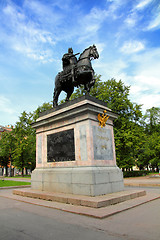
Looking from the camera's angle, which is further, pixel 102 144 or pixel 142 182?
pixel 142 182

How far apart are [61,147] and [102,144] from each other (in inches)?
92.1

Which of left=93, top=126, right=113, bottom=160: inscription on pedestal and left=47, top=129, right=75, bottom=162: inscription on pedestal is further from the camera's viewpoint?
left=47, top=129, right=75, bottom=162: inscription on pedestal

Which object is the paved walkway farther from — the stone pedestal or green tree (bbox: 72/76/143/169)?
the stone pedestal

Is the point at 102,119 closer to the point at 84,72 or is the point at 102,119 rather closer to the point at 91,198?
the point at 84,72

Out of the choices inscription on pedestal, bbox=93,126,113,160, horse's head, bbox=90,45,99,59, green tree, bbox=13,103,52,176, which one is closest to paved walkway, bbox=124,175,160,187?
inscription on pedestal, bbox=93,126,113,160

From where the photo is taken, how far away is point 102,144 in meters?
9.70

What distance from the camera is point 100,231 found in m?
4.60

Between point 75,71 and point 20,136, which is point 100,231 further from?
point 20,136

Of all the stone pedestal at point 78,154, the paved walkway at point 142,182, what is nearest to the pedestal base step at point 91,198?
the stone pedestal at point 78,154

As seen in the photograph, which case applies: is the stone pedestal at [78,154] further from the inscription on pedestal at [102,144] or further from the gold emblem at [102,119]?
the gold emblem at [102,119]

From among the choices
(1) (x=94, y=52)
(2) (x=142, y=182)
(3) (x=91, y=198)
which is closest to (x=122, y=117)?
(2) (x=142, y=182)

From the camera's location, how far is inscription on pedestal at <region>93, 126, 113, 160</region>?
927 cm

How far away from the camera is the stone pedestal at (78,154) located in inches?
341

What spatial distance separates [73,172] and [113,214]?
3.42 metres
